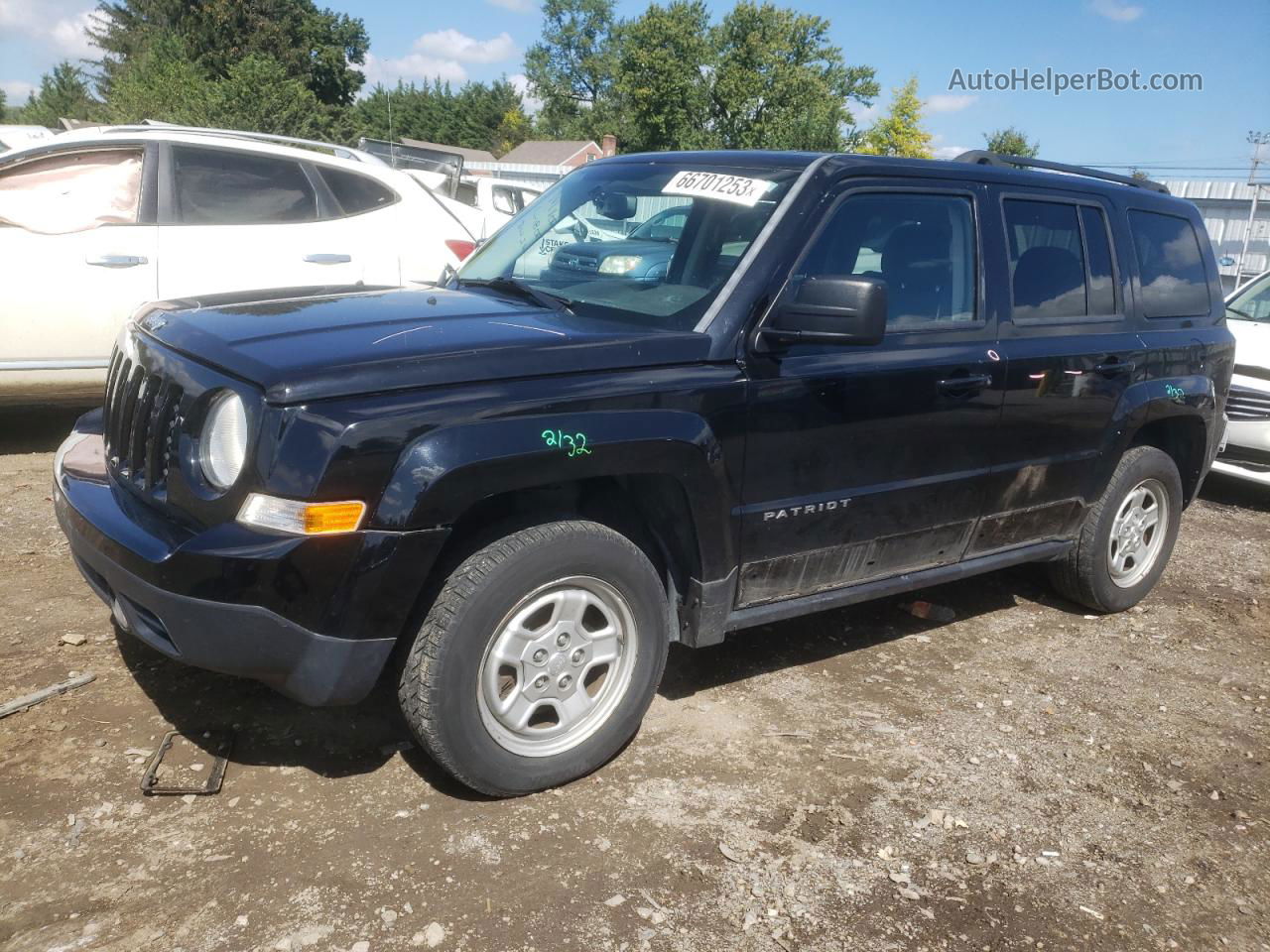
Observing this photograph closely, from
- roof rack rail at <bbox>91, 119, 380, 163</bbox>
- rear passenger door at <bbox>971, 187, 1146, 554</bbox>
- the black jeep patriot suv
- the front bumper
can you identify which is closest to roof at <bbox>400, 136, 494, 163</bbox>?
roof rack rail at <bbox>91, 119, 380, 163</bbox>

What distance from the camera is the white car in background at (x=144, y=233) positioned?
605cm

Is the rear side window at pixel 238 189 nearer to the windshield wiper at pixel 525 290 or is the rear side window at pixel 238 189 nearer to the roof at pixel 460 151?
the windshield wiper at pixel 525 290

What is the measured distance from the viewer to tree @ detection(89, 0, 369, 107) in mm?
59156

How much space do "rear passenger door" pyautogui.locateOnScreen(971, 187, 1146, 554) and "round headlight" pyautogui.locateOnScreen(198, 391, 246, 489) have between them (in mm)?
2722

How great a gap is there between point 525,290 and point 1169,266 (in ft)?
10.1

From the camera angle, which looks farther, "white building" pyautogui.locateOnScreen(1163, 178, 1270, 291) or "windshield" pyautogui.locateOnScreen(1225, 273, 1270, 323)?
"white building" pyautogui.locateOnScreen(1163, 178, 1270, 291)

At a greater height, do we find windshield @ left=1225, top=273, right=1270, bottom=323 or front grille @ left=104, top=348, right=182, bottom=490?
windshield @ left=1225, top=273, right=1270, bottom=323

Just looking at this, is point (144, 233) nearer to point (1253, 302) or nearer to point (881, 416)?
point (881, 416)

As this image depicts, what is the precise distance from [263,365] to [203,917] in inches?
52.3

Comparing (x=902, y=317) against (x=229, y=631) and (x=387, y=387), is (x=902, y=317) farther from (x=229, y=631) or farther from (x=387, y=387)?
(x=229, y=631)

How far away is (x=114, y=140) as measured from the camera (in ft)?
20.5

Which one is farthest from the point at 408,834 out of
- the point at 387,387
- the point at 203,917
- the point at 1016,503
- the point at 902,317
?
the point at 1016,503

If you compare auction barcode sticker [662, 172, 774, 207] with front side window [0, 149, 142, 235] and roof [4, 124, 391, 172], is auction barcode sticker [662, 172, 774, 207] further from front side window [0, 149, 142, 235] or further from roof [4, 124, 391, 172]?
front side window [0, 149, 142, 235]

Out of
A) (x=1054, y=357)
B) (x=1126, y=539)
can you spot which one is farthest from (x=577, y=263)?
(x=1126, y=539)
